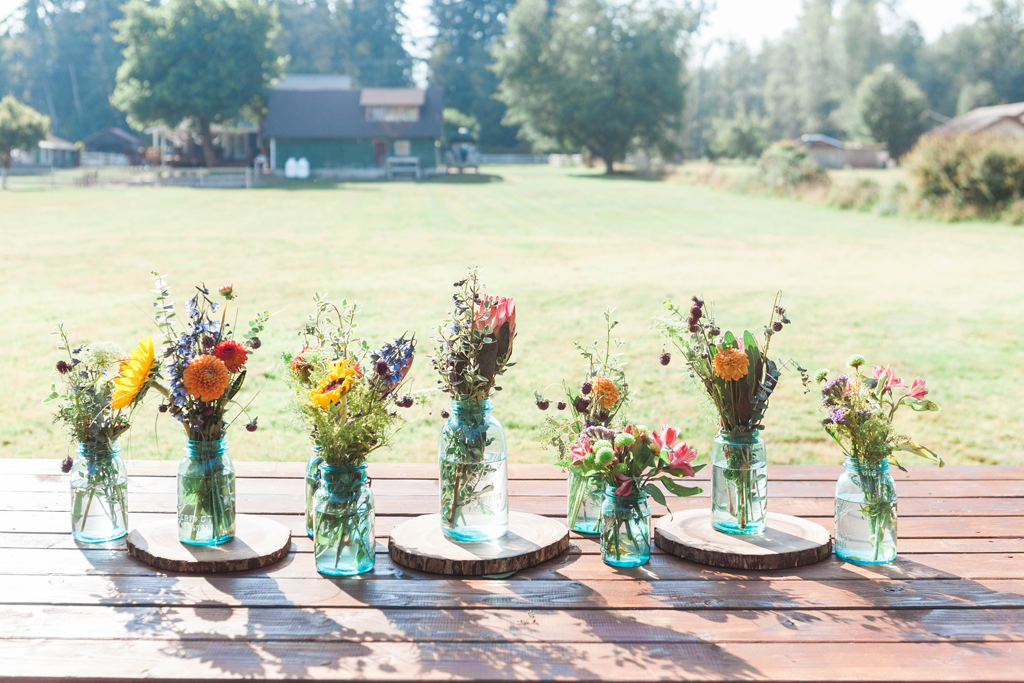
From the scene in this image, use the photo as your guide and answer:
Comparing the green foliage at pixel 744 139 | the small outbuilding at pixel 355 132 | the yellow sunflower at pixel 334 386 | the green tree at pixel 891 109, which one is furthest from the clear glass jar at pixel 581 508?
the green tree at pixel 891 109

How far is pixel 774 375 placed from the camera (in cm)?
239

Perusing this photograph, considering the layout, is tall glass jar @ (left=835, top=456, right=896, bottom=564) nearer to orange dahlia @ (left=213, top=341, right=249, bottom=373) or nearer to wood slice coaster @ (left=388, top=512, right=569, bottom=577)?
wood slice coaster @ (left=388, top=512, right=569, bottom=577)

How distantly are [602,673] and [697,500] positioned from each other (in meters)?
1.29

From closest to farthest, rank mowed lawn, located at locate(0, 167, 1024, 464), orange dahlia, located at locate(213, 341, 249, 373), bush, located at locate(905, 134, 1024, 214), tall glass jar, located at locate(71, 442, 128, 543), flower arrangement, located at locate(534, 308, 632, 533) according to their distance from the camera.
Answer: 1. orange dahlia, located at locate(213, 341, 249, 373)
2. tall glass jar, located at locate(71, 442, 128, 543)
3. flower arrangement, located at locate(534, 308, 632, 533)
4. mowed lawn, located at locate(0, 167, 1024, 464)
5. bush, located at locate(905, 134, 1024, 214)

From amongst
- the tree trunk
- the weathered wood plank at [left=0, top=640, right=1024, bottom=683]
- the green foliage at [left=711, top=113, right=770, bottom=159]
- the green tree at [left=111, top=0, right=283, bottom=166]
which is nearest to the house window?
the green tree at [left=111, top=0, right=283, bottom=166]

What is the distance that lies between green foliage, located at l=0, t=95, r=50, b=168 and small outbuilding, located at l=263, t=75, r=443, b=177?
381 inches

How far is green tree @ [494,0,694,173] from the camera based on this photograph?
47031 millimetres

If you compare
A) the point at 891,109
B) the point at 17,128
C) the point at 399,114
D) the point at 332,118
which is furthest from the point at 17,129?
the point at 891,109

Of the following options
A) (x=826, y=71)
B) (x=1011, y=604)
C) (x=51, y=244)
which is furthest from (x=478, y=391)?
(x=826, y=71)

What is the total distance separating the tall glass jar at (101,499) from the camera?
248 cm

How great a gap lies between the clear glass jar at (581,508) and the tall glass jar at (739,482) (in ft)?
1.10

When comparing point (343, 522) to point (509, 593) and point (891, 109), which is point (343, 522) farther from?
point (891, 109)

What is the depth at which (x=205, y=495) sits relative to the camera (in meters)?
2.39

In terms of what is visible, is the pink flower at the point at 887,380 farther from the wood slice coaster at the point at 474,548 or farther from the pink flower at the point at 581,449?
the wood slice coaster at the point at 474,548
